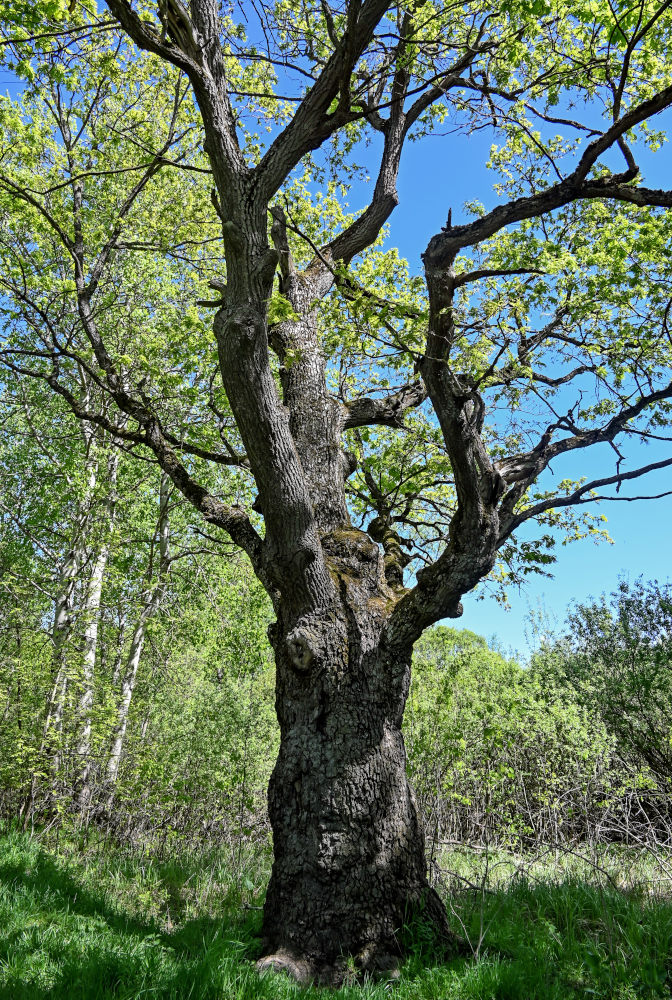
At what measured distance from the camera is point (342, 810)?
3783 mm

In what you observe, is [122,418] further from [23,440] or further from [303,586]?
[303,586]

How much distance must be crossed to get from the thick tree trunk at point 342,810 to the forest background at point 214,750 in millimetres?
486

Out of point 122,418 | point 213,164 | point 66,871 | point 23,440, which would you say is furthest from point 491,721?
point 23,440

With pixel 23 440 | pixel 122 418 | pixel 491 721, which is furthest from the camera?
pixel 23 440

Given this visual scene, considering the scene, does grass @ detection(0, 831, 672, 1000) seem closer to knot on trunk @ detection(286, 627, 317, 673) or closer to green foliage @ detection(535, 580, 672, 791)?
knot on trunk @ detection(286, 627, 317, 673)

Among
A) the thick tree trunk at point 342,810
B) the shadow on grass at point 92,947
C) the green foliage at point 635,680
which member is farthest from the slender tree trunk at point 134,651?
the green foliage at point 635,680

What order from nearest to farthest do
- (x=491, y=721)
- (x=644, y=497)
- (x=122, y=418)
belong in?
(x=644, y=497) → (x=491, y=721) → (x=122, y=418)

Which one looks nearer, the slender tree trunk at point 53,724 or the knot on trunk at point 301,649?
the knot on trunk at point 301,649

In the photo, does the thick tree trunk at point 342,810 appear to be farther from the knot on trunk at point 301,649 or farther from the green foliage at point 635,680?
the green foliage at point 635,680

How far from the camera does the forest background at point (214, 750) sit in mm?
3732

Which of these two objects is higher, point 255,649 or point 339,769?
point 255,649

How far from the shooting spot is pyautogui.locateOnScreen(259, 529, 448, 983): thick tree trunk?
3.55 meters

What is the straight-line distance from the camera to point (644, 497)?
186 inches

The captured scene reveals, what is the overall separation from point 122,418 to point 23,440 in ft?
19.0
